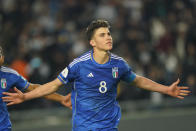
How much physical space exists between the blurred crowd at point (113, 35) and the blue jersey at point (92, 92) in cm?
450

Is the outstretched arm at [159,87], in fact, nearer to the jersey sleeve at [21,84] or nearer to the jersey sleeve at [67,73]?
the jersey sleeve at [67,73]

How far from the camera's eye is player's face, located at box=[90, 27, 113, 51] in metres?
7.05

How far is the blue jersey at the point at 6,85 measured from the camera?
6965 mm

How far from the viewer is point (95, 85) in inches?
277

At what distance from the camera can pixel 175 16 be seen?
14789 mm

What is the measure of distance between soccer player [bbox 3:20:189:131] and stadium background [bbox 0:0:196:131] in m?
4.25

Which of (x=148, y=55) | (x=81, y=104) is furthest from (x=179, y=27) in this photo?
(x=81, y=104)

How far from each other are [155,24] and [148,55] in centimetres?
149

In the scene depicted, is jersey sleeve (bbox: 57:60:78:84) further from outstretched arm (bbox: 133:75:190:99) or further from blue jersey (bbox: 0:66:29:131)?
outstretched arm (bbox: 133:75:190:99)

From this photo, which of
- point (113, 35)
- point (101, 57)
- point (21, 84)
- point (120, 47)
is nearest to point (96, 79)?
point (101, 57)

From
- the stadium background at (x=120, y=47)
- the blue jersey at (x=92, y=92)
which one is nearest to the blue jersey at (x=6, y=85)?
the blue jersey at (x=92, y=92)

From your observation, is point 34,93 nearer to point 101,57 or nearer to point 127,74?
point 101,57

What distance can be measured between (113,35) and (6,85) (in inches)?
267

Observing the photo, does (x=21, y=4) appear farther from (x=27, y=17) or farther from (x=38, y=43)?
(x=38, y=43)
